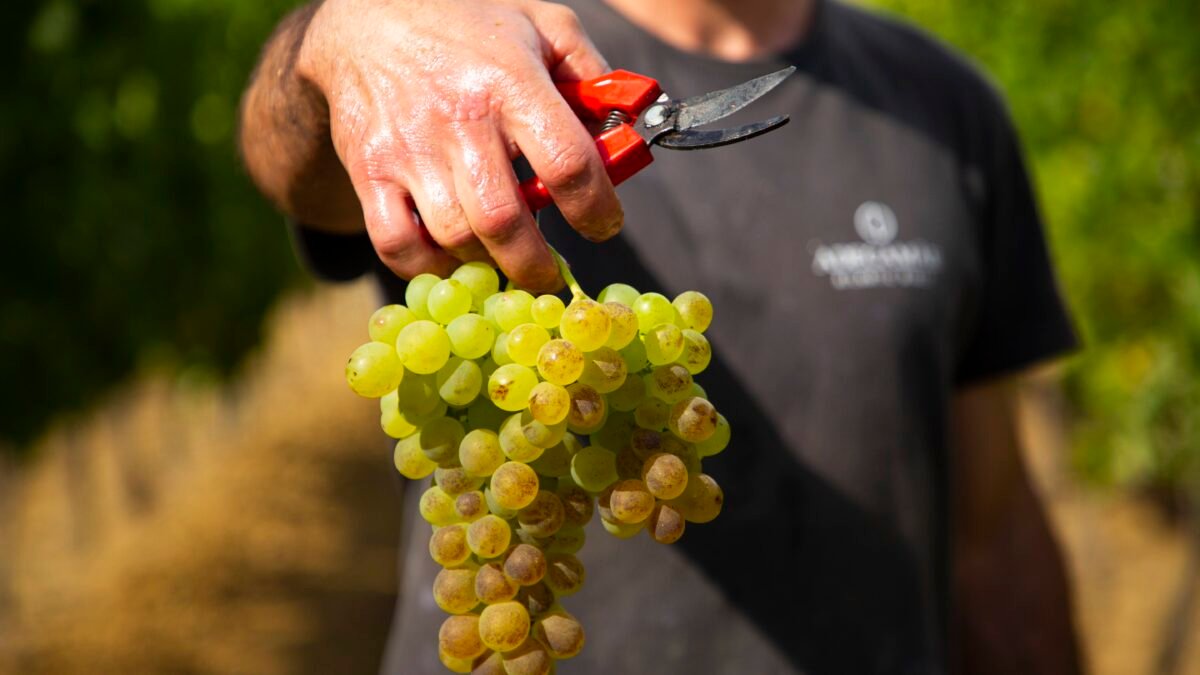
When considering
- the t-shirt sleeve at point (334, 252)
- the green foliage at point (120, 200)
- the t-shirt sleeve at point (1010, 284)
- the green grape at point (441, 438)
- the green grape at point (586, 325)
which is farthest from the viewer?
the green foliage at point (120, 200)

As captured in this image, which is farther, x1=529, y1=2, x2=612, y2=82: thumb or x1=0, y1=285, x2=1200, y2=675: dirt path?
x1=0, y1=285, x2=1200, y2=675: dirt path

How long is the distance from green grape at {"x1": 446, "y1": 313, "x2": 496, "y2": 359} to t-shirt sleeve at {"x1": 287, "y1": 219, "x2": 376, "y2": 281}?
1.98 feet

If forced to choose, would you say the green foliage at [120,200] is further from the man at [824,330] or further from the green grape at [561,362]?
the green grape at [561,362]

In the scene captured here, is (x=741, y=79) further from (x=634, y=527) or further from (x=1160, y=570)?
(x=1160, y=570)

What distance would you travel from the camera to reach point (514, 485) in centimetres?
99

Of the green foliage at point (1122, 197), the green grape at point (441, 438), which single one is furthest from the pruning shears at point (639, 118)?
the green foliage at point (1122, 197)

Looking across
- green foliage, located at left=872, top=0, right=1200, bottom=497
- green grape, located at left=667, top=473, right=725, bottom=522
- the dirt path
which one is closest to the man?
green grape, located at left=667, top=473, right=725, bottom=522

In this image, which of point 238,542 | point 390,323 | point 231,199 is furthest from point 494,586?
point 238,542

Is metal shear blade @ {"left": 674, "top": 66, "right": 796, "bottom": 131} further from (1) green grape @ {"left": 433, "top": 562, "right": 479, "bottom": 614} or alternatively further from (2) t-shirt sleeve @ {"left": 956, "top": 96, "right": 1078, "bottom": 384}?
(2) t-shirt sleeve @ {"left": 956, "top": 96, "right": 1078, "bottom": 384}

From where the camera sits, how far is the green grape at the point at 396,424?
108 centimetres

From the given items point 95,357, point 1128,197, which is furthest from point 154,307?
point 1128,197

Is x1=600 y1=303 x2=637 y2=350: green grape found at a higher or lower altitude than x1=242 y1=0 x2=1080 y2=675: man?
higher

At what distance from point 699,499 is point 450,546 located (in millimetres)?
220

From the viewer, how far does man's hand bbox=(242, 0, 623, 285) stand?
990 millimetres
